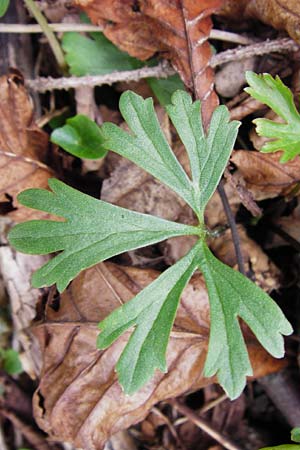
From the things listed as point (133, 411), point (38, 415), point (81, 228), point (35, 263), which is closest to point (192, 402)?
point (133, 411)

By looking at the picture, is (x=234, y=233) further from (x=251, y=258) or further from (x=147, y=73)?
(x=147, y=73)

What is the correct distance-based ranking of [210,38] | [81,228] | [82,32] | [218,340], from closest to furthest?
1. [218,340]
2. [81,228]
3. [210,38]
4. [82,32]

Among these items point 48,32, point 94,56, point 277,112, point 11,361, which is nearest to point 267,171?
point 277,112

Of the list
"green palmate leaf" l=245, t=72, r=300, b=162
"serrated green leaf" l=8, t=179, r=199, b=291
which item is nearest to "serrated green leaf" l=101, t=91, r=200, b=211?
"serrated green leaf" l=8, t=179, r=199, b=291

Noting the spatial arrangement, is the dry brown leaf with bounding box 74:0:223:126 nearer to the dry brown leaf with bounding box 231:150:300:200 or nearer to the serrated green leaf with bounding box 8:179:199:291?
the dry brown leaf with bounding box 231:150:300:200

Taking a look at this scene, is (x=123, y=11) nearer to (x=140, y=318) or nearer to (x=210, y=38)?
(x=210, y=38)

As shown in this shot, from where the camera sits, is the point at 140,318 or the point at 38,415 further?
the point at 38,415

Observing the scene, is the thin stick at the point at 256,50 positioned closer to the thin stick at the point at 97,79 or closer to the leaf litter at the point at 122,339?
the leaf litter at the point at 122,339
